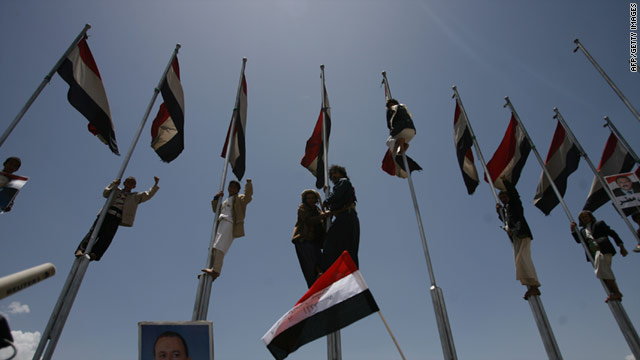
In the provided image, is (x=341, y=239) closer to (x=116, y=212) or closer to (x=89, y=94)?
(x=116, y=212)

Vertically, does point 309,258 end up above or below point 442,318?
above

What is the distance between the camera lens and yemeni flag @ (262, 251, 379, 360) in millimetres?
3932

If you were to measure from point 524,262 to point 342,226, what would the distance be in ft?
13.5

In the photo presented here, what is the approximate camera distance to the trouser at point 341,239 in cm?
562

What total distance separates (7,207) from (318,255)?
6.03 m

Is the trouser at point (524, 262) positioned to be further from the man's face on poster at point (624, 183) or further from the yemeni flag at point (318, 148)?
the yemeni flag at point (318, 148)

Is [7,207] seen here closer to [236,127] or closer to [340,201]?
[236,127]

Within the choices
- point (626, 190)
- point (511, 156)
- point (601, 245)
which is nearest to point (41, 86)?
point (511, 156)

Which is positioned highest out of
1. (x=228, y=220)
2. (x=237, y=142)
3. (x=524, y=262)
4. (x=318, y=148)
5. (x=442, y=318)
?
(x=318, y=148)

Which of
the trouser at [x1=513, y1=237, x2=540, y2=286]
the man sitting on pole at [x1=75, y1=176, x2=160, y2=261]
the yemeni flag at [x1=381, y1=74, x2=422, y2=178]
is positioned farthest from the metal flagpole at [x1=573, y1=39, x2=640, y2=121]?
the man sitting on pole at [x1=75, y1=176, x2=160, y2=261]

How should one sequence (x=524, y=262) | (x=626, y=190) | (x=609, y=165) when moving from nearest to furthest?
(x=524, y=262) → (x=626, y=190) → (x=609, y=165)

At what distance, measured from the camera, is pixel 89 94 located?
301 inches

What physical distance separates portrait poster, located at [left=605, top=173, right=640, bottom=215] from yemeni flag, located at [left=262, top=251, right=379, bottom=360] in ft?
27.9

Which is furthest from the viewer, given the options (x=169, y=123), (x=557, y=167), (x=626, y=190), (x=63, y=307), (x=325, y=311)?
(x=557, y=167)
